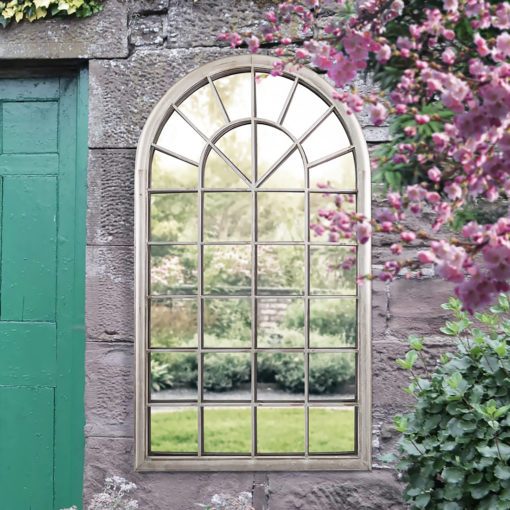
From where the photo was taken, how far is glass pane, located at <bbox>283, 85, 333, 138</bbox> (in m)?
3.54

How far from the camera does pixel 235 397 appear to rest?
3.51m

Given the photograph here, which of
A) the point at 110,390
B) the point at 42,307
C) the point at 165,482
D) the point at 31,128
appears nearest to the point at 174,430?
the point at 165,482

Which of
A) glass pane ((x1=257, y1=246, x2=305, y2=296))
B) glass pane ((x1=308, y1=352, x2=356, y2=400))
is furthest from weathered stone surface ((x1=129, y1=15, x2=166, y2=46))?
glass pane ((x1=308, y1=352, x2=356, y2=400))

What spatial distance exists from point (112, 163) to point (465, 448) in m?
2.05

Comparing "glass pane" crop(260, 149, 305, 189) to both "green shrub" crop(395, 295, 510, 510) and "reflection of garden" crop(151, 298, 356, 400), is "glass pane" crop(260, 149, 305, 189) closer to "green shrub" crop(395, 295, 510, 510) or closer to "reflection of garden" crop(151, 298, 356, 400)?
"reflection of garden" crop(151, 298, 356, 400)

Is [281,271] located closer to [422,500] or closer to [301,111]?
[301,111]

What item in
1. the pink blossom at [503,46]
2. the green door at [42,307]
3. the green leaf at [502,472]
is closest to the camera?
the pink blossom at [503,46]

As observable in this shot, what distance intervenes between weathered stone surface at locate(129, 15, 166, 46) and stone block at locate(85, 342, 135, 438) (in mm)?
1466

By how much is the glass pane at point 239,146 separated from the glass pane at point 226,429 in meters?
1.14

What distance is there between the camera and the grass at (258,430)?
3.47m

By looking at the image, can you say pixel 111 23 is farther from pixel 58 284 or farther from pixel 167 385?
pixel 167 385

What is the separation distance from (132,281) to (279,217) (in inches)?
30.2

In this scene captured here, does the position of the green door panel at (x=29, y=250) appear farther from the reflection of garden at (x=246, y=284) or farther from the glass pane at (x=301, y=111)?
the glass pane at (x=301, y=111)

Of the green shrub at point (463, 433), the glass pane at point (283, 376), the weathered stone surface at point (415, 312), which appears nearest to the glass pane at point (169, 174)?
the glass pane at point (283, 376)
